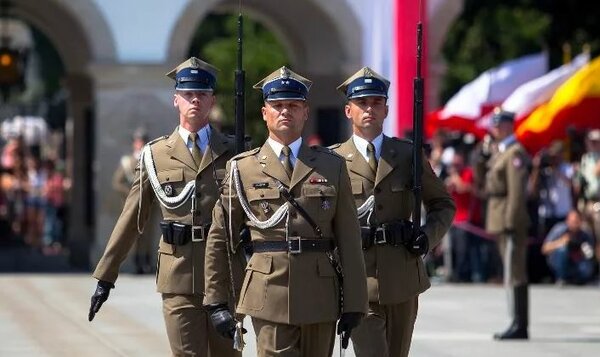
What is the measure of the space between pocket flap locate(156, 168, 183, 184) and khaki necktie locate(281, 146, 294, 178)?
151cm

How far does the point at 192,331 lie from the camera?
997 cm

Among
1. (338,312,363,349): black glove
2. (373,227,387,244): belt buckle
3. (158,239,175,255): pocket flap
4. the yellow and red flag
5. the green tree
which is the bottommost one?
(338,312,363,349): black glove

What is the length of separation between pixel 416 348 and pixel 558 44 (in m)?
17.0

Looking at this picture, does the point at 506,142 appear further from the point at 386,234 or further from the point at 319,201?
the point at 319,201

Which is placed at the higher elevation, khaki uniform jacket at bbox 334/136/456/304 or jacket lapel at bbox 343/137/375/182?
jacket lapel at bbox 343/137/375/182

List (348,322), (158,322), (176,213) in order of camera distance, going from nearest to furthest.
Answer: (348,322) → (176,213) → (158,322)

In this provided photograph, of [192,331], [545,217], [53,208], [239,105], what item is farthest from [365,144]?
[53,208]

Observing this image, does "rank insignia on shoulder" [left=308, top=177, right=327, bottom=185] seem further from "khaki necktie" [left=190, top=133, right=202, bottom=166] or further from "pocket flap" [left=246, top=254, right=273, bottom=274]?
"khaki necktie" [left=190, top=133, right=202, bottom=166]

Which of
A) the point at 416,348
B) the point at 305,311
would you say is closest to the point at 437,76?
the point at 416,348

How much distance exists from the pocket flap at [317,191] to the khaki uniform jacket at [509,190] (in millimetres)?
6873

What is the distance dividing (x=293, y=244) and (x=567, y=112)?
14.3 metres

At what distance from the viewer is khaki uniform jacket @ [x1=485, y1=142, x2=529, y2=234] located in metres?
15.7

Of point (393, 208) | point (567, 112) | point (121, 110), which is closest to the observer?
point (393, 208)

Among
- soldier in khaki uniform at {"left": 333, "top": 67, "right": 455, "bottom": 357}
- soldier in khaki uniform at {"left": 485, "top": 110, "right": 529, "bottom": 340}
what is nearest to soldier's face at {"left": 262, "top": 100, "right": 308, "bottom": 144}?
soldier in khaki uniform at {"left": 333, "top": 67, "right": 455, "bottom": 357}
